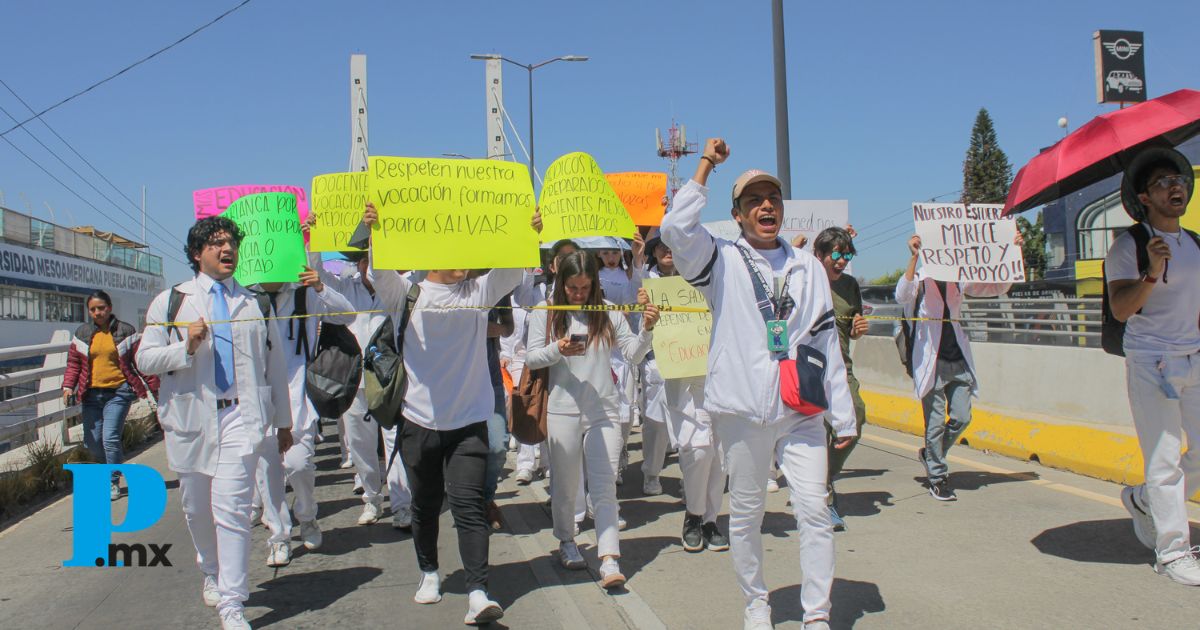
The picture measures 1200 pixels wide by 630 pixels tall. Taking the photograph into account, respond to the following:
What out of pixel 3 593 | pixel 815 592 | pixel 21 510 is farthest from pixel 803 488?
pixel 21 510

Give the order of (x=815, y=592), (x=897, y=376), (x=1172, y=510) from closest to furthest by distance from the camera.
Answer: (x=815, y=592), (x=1172, y=510), (x=897, y=376)

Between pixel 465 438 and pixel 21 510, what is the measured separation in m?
5.41

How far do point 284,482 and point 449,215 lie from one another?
88.8 inches

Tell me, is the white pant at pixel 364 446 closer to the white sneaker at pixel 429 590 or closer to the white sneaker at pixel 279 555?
the white sneaker at pixel 279 555

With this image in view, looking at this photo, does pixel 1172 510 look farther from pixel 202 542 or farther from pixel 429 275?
pixel 202 542

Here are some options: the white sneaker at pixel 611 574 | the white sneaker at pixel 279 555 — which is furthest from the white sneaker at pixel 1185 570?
the white sneaker at pixel 279 555

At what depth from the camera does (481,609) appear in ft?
14.3

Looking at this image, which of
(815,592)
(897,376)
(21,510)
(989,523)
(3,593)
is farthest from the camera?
(897,376)

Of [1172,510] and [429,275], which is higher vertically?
[429,275]

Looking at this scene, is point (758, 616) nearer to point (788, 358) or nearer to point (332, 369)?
point (788, 358)

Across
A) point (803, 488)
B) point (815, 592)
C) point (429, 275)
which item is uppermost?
point (429, 275)

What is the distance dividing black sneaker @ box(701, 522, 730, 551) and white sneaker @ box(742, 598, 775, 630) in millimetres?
1534

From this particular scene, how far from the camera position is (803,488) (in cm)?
383

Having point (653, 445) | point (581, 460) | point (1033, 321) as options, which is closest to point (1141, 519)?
point (581, 460)
